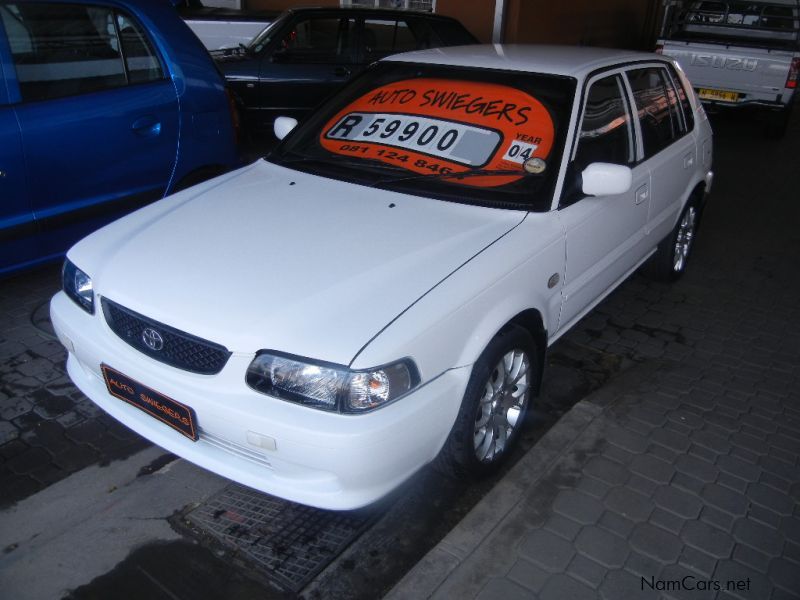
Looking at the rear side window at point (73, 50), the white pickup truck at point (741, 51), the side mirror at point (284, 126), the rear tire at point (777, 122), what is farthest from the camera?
the rear tire at point (777, 122)

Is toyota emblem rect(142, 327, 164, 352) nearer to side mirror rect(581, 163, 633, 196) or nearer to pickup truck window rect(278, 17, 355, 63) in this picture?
side mirror rect(581, 163, 633, 196)

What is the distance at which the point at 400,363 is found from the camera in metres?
2.28

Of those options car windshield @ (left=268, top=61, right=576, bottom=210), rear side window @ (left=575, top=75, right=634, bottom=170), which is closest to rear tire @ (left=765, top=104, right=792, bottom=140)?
rear side window @ (left=575, top=75, right=634, bottom=170)

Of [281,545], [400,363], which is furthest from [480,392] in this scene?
[281,545]

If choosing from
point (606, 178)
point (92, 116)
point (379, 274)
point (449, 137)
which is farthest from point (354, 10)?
point (379, 274)

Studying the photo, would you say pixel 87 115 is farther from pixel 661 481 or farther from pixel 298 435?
pixel 661 481

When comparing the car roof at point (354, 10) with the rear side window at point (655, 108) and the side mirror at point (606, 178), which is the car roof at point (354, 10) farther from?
the side mirror at point (606, 178)

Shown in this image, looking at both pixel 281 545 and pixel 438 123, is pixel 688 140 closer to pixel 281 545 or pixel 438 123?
pixel 438 123

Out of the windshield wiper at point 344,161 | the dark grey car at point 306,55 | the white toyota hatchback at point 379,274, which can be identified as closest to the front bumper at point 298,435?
the white toyota hatchback at point 379,274

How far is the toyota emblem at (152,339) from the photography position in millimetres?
2461

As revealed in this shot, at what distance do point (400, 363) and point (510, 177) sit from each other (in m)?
1.22

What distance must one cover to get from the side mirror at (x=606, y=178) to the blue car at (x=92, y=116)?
2608 millimetres

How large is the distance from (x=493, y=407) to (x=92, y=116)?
2787mm

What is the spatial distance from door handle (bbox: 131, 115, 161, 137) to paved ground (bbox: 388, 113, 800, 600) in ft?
9.27
